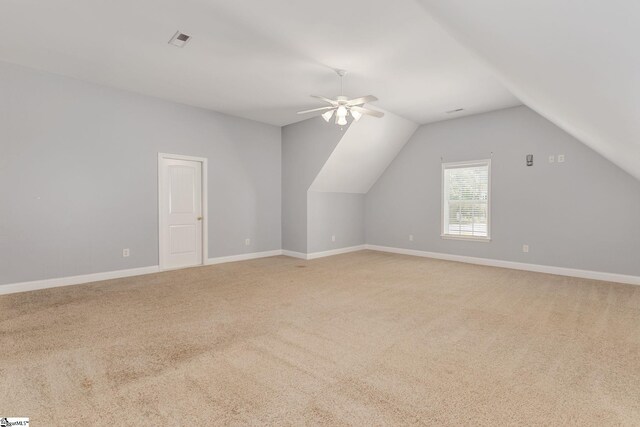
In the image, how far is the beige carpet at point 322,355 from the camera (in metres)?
1.77

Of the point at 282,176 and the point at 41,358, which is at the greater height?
the point at 282,176

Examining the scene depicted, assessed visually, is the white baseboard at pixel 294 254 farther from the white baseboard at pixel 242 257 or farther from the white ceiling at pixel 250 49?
the white ceiling at pixel 250 49

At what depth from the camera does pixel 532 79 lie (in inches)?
100

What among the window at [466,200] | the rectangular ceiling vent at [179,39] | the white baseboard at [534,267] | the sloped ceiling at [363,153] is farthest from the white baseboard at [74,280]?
the window at [466,200]

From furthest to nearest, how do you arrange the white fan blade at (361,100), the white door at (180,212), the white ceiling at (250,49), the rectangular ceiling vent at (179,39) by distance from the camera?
the white door at (180,212)
the white fan blade at (361,100)
the rectangular ceiling vent at (179,39)
the white ceiling at (250,49)

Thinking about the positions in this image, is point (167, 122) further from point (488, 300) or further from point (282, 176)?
point (488, 300)

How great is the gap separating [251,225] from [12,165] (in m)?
3.64

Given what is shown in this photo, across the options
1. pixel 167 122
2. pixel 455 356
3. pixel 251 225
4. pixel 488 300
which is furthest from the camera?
pixel 251 225

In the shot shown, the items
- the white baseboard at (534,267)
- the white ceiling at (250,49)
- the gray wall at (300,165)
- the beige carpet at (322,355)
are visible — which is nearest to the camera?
the beige carpet at (322,355)

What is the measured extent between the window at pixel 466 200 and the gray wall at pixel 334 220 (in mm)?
2051

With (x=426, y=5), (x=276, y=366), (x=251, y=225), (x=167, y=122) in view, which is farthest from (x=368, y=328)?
(x=167, y=122)

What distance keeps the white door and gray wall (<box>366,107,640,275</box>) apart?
4.30 metres

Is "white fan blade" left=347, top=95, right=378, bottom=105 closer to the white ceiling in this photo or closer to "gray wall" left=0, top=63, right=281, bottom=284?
the white ceiling

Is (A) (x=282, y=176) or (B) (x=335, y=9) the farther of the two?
(A) (x=282, y=176)
